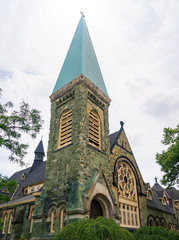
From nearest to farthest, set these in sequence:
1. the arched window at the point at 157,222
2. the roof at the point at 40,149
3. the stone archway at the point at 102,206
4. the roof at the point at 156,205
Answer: the stone archway at the point at 102,206 → the arched window at the point at 157,222 → the roof at the point at 156,205 → the roof at the point at 40,149

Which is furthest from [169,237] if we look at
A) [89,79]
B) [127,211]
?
[89,79]

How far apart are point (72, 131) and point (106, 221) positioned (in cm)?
776

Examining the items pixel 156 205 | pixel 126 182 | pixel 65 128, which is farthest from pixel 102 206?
pixel 156 205

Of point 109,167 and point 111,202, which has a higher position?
point 109,167

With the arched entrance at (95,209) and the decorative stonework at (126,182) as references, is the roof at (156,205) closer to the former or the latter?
the decorative stonework at (126,182)

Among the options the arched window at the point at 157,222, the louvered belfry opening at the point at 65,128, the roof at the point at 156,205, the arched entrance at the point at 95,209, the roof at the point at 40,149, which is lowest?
the arched window at the point at 157,222

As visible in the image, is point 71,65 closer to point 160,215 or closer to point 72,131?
point 72,131

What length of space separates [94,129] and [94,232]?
9734mm

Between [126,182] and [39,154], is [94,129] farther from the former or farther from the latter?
[39,154]

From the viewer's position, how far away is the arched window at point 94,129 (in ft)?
53.3

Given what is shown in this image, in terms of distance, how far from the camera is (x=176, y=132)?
1956 centimetres

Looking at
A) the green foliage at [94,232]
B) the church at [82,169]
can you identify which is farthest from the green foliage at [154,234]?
the green foliage at [94,232]

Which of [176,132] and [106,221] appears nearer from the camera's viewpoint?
[106,221]

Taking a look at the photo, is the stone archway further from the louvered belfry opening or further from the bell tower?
the louvered belfry opening
